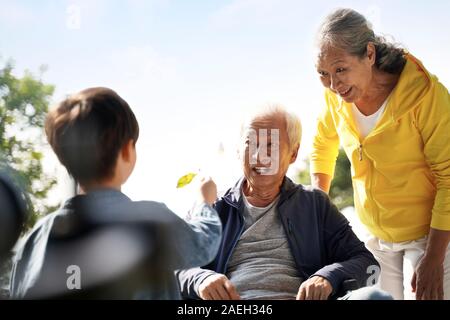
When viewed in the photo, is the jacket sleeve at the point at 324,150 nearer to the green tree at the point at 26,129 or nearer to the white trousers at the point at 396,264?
the white trousers at the point at 396,264

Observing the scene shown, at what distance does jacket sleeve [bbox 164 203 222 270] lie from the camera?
1331 millimetres

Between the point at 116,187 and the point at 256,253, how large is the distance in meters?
0.41

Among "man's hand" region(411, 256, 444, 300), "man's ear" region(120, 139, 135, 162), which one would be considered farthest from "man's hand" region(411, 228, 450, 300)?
"man's ear" region(120, 139, 135, 162)

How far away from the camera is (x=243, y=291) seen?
61.7 inches

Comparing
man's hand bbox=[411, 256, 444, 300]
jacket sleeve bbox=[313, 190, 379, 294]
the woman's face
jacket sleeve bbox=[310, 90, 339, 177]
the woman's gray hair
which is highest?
the woman's gray hair

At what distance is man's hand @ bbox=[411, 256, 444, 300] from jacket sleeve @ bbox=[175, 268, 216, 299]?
54 cm

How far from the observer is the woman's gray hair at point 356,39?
1.59 m

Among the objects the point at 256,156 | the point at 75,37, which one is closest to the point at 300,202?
the point at 256,156

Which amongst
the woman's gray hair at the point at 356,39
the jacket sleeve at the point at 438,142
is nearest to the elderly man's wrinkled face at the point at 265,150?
the woman's gray hair at the point at 356,39

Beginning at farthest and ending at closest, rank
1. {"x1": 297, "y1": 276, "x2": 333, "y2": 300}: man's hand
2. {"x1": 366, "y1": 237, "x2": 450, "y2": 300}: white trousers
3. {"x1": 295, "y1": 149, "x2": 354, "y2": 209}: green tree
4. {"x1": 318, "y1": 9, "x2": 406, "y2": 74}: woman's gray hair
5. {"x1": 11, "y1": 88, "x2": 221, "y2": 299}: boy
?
{"x1": 295, "y1": 149, "x2": 354, "y2": 209}: green tree
{"x1": 366, "y1": 237, "x2": 450, "y2": 300}: white trousers
{"x1": 318, "y1": 9, "x2": 406, "y2": 74}: woman's gray hair
{"x1": 297, "y1": 276, "x2": 333, "y2": 300}: man's hand
{"x1": 11, "y1": 88, "x2": 221, "y2": 299}: boy

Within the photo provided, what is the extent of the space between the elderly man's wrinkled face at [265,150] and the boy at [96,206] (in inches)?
10.0

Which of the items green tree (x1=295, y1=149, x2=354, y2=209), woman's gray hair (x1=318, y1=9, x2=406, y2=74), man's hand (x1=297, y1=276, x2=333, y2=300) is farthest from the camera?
green tree (x1=295, y1=149, x2=354, y2=209)

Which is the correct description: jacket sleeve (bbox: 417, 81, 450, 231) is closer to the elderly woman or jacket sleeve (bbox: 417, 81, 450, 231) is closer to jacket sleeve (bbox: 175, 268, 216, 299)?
the elderly woman
